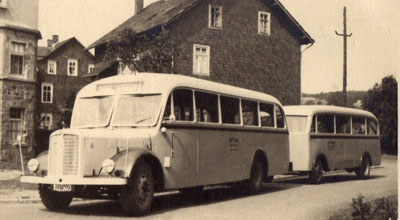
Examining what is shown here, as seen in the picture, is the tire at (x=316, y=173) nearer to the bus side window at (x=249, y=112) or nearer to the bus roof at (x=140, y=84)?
the bus side window at (x=249, y=112)

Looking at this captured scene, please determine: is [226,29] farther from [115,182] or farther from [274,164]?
[115,182]

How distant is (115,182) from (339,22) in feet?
15.9

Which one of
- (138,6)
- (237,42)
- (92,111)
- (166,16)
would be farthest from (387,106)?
(138,6)

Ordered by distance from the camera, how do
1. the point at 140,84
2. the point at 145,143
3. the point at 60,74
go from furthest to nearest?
1. the point at 60,74
2. the point at 140,84
3. the point at 145,143

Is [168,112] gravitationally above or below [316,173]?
above

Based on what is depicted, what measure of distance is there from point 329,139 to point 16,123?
42.8 ft

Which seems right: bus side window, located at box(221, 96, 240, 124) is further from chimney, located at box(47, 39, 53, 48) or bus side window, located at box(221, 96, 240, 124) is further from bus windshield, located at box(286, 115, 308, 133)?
chimney, located at box(47, 39, 53, 48)

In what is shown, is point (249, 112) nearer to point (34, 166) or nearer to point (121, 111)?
point (121, 111)

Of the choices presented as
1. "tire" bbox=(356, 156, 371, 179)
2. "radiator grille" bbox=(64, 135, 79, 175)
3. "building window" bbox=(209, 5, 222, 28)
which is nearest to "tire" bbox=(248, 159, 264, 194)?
"radiator grille" bbox=(64, 135, 79, 175)

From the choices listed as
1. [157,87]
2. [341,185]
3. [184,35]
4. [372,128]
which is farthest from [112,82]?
[184,35]

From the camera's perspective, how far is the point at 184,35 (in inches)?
1150

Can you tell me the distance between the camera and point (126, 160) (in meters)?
9.43

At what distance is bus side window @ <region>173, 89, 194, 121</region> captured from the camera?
428 inches

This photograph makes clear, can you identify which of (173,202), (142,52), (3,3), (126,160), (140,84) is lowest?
(173,202)
